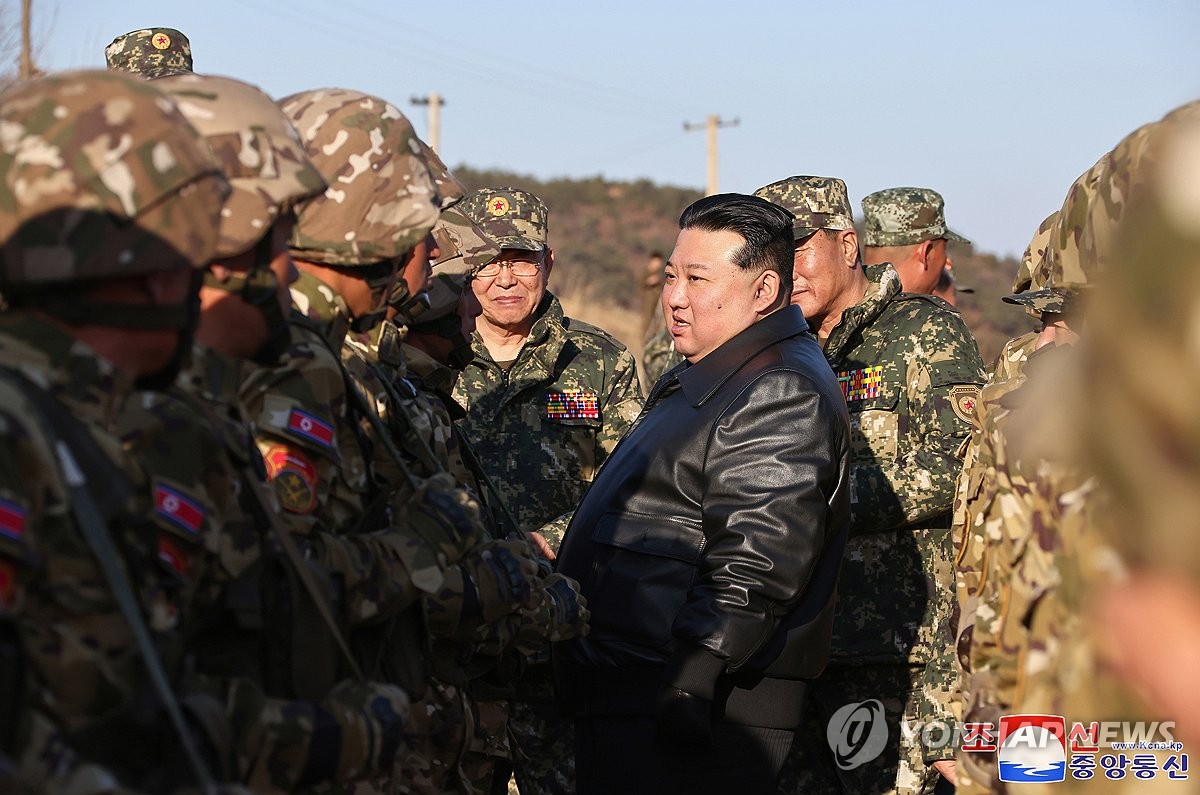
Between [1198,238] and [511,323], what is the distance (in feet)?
17.8

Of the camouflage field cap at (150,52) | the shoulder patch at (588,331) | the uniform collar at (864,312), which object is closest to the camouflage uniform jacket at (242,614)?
the uniform collar at (864,312)

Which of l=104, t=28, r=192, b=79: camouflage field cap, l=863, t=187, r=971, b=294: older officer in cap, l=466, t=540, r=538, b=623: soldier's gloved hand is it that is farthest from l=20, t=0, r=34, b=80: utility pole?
l=466, t=540, r=538, b=623: soldier's gloved hand

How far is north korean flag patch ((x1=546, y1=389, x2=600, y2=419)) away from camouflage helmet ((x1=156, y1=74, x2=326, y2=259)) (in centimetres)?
378

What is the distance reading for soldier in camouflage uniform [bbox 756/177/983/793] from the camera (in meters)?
5.91

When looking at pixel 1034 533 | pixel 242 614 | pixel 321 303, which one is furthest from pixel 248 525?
pixel 1034 533

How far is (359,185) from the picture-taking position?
3.88m

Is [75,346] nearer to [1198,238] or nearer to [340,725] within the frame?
[340,725]

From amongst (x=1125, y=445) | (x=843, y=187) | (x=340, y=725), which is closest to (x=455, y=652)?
(x=340, y=725)

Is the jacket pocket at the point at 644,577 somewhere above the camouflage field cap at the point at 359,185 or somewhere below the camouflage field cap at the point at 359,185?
below

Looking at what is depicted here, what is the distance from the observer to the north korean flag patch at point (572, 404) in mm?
6871

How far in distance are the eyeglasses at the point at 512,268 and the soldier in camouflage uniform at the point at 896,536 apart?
1.52 m

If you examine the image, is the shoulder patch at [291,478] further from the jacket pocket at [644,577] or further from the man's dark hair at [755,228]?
the man's dark hair at [755,228]

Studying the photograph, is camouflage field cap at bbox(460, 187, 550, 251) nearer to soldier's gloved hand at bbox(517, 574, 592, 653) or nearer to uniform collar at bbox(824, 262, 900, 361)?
uniform collar at bbox(824, 262, 900, 361)

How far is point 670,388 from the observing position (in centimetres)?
523
